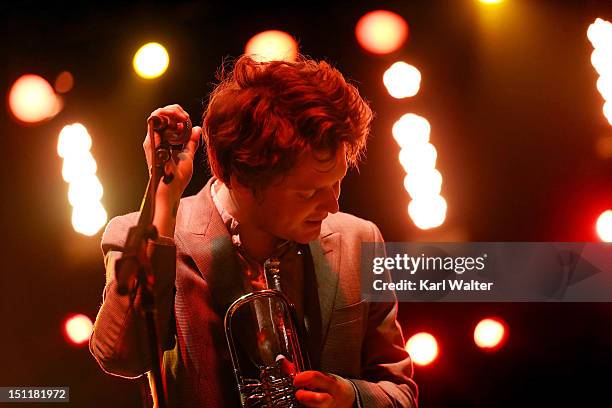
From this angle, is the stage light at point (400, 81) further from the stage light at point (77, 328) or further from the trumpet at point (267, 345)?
the stage light at point (77, 328)

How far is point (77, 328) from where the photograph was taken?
239 centimetres

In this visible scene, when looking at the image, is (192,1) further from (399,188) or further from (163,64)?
(399,188)

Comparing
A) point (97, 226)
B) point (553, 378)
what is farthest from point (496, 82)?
point (97, 226)

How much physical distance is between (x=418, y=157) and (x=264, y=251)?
998 mm

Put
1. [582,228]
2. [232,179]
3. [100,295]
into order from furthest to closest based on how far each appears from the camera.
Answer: [582,228] → [100,295] → [232,179]

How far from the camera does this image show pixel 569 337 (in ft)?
8.41

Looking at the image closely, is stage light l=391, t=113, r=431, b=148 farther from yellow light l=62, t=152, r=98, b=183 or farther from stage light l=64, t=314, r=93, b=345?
stage light l=64, t=314, r=93, b=345

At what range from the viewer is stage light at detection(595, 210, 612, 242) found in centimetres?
254

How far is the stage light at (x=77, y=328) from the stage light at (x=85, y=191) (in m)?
0.41

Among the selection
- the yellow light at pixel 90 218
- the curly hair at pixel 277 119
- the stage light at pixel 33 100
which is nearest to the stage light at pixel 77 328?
the yellow light at pixel 90 218

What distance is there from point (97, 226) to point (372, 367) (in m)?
1.16

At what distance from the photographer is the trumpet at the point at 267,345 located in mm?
1622

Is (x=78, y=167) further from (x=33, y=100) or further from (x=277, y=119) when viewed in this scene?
(x=277, y=119)

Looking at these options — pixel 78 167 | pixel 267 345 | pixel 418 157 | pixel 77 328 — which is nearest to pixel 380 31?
pixel 418 157
